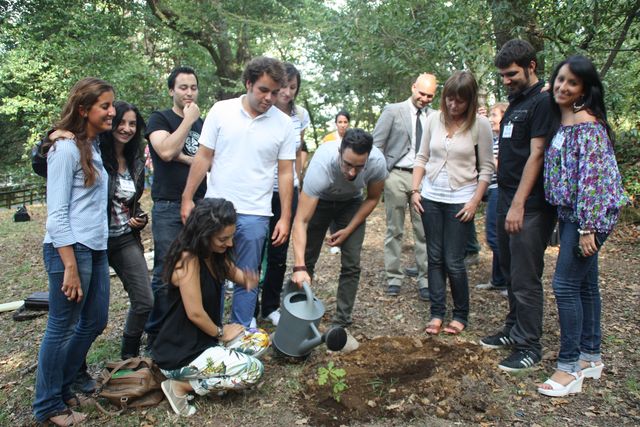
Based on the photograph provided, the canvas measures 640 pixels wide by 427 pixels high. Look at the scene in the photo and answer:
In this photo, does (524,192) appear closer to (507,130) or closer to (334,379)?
(507,130)

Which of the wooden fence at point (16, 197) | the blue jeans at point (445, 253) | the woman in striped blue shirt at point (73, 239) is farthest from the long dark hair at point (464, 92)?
the wooden fence at point (16, 197)

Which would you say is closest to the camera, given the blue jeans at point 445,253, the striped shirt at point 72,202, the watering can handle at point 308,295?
the striped shirt at point 72,202

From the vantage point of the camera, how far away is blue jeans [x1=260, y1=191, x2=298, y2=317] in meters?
3.71

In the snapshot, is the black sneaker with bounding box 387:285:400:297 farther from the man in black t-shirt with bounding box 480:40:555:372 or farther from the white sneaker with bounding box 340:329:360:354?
the man in black t-shirt with bounding box 480:40:555:372

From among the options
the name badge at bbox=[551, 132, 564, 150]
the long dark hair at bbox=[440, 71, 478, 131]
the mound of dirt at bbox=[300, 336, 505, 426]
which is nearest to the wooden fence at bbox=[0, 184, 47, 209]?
the mound of dirt at bbox=[300, 336, 505, 426]

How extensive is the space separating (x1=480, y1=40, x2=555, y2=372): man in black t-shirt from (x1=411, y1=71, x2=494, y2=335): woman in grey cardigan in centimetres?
29

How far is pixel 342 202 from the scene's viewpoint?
11.6 ft

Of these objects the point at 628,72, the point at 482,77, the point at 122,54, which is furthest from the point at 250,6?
the point at 628,72

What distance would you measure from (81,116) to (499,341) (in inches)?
119

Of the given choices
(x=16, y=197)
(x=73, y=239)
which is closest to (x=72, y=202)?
(x=73, y=239)

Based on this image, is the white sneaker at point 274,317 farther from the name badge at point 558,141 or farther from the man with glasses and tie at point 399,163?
the name badge at point 558,141

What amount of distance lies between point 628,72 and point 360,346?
6.99 m

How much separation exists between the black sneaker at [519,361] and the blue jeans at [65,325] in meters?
2.48

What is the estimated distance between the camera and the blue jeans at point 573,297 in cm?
271
